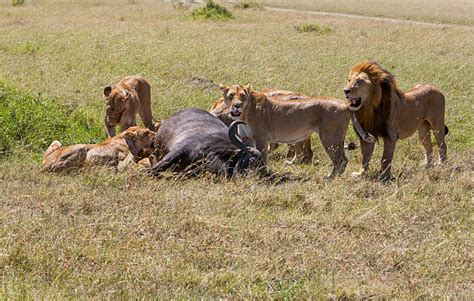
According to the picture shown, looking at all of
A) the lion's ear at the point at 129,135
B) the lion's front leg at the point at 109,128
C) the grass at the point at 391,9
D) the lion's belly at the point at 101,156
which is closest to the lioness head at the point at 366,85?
the lion's ear at the point at 129,135

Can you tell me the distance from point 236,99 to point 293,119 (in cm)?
78

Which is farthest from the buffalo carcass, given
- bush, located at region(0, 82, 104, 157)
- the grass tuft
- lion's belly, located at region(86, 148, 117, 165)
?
the grass tuft

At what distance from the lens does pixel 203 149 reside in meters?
9.50

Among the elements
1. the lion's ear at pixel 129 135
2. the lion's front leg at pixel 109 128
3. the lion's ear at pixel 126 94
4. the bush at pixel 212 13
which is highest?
the lion's ear at pixel 129 135

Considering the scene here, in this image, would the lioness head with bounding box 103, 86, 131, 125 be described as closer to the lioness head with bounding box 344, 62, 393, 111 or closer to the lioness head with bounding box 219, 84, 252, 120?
the lioness head with bounding box 219, 84, 252, 120

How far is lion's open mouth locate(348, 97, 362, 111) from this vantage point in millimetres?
9383

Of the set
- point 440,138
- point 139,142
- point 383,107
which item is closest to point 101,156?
point 139,142

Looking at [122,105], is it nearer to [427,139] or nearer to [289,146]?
[289,146]

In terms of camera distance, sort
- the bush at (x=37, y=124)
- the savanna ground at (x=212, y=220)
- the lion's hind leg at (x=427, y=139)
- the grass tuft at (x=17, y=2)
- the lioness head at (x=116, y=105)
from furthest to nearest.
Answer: the grass tuft at (x=17, y=2) < the lioness head at (x=116, y=105) < the bush at (x=37, y=124) < the lion's hind leg at (x=427, y=139) < the savanna ground at (x=212, y=220)

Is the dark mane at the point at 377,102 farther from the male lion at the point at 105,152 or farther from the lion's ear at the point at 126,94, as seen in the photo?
the lion's ear at the point at 126,94

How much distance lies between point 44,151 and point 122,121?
1284mm

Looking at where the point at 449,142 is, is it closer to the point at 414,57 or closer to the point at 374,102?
the point at 374,102

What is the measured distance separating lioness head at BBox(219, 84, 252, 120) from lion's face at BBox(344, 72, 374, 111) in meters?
1.14

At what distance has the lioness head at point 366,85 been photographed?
929 cm
